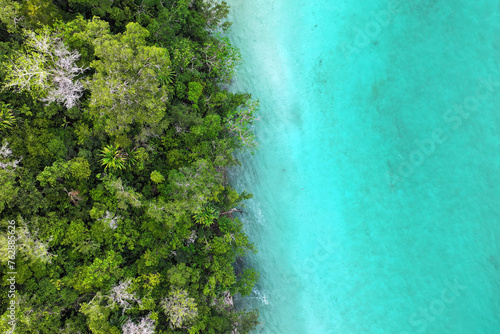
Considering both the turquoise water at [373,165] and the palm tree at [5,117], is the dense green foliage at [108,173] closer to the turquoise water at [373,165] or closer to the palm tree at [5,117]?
the palm tree at [5,117]

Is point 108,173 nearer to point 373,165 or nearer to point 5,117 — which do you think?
point 5,117

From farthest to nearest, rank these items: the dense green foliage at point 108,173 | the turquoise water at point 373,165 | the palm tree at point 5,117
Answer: the turquoise water at point 373,165 → the dense green foliage at point 108,173 → the palm tree at point 5,117

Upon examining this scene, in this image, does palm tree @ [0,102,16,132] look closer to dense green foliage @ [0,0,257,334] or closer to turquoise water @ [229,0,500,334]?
dense green foliage @ [0,0,257,334]

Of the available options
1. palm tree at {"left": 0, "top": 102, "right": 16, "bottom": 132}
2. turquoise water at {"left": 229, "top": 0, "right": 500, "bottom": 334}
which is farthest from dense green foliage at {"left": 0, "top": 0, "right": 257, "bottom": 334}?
turquoise water at {"left": 229, "top": 0, "right": 500, "bottom": 334}

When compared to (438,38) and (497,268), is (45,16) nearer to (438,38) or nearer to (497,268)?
(438,38)

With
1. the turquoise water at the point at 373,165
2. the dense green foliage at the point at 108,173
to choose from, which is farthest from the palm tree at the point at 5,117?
the turquoise water at the point at 373,165

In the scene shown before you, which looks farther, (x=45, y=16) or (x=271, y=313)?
(x=271, y=313)

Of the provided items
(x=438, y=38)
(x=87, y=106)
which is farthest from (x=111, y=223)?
(x=438, y=38)
